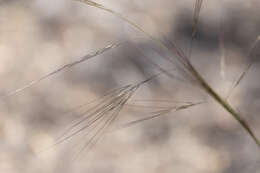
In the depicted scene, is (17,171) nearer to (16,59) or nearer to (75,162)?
(75,162)

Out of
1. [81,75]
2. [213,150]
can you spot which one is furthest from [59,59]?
[213,150]

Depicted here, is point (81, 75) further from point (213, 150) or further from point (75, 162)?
point (213, 150)

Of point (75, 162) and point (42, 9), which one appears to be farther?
point (42, 9)

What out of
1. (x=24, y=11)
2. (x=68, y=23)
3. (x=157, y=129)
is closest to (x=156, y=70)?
(x=157, y=129)

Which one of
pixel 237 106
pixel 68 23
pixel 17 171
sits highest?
pixel 68 23

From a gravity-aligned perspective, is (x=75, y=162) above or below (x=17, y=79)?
below

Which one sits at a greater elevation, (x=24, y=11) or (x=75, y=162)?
(x=24, y=11)
